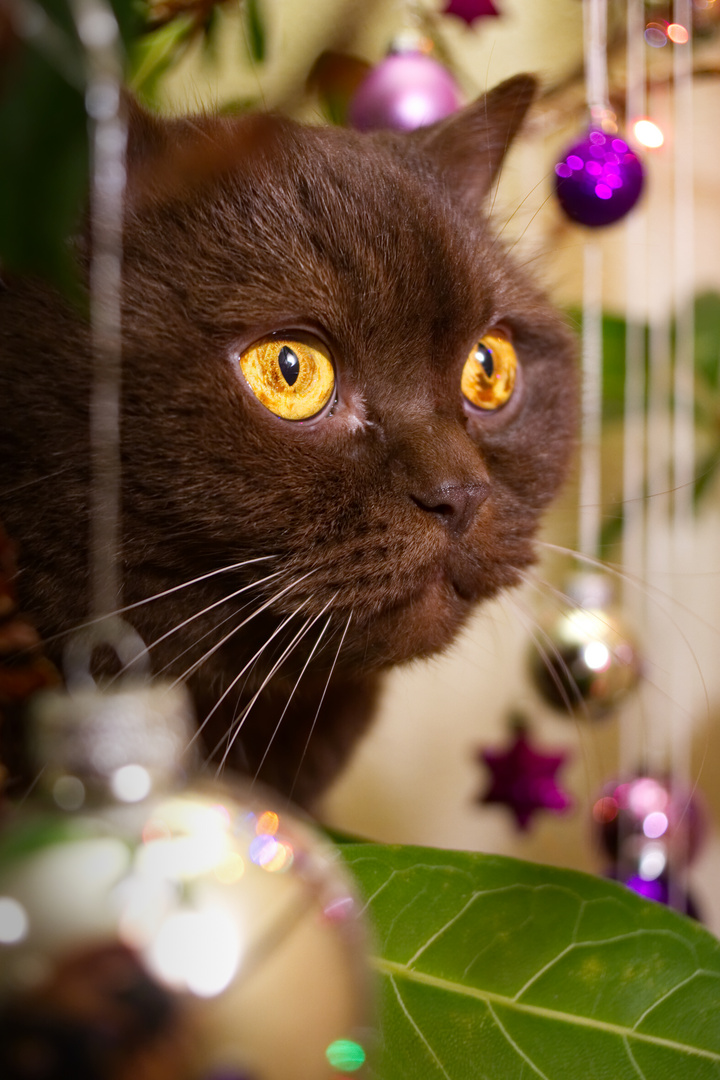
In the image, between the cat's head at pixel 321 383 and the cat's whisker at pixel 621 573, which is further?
the cat's whisker at pixel 621 573

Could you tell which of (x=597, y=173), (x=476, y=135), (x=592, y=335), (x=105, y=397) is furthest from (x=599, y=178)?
(x=105, y=397)

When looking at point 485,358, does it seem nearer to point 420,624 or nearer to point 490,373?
point 490,373

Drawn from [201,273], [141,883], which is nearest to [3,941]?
[141,883]

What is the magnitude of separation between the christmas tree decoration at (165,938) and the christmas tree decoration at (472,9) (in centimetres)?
56

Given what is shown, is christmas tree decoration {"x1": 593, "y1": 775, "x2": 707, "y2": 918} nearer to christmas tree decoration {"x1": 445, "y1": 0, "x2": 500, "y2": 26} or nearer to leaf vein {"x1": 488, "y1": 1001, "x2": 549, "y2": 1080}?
leaf vein {"x1": 488, "y1": 1001, "x2": 549, "y2": 1080}

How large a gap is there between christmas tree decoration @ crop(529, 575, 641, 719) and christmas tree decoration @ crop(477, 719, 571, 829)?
5 cm

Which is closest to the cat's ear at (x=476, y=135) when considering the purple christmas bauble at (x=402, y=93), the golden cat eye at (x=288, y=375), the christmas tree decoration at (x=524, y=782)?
the purple christmas bauble at (x=402, y=93)

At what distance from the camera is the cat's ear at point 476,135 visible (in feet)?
1.96

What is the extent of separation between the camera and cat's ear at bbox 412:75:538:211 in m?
0.60

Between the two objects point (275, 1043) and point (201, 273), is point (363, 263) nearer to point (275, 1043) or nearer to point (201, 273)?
point (201, 273)

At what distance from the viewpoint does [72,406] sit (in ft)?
1.41

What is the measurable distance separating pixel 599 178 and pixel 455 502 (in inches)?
10.0

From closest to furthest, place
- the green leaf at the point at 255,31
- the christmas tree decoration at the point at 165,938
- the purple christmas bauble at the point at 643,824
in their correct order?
the christmas tree decoration at the point at 165,938
the green leaf at the point at 255,31
the purple christmas bauble at the point at 643,824

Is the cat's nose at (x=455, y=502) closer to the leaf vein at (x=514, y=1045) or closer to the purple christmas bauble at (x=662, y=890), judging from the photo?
the leaf vein at (x=514, y=1045)
